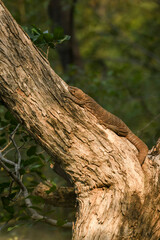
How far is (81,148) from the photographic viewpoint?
7.47 ft

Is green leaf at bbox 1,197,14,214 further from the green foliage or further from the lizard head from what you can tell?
the green foliage

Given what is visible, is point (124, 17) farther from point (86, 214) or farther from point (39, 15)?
point (86, 214)

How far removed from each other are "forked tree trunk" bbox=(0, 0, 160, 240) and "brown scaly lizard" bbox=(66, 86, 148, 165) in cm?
5

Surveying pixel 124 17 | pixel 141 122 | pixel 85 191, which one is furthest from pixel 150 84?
pixel 85 191

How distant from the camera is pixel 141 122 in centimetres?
424

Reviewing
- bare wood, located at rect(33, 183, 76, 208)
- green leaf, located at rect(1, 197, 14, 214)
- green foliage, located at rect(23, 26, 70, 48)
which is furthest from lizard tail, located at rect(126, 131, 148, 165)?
green leaf, located at rect(1, 197, 14, 214)

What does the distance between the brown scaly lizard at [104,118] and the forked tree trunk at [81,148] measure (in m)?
0.05

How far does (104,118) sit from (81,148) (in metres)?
0.34

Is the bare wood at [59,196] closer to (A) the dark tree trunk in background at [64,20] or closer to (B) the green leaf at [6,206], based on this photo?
(B) the green leaf at [6,206]

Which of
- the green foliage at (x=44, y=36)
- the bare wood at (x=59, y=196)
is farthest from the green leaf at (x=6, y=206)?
the green foliage at (x=44, y=36)

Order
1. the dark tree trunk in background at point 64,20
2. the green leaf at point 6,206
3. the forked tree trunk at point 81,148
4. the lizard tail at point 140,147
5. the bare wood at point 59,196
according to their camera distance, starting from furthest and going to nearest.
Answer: the dark tree trunk in background at point 64,20
the bare wood at point 59,196
the green leaf at point 6,206
the lizard tail at point 140,147
the forked tree trunk at point 81,148

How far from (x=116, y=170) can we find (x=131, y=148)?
0.92 ft

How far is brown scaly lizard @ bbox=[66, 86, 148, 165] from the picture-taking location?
2.35 metres

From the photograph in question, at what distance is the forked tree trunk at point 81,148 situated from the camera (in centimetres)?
215
